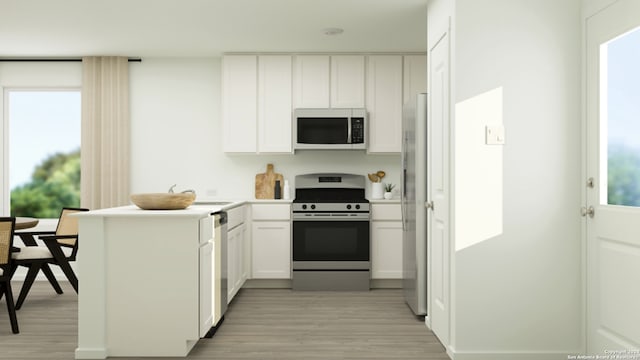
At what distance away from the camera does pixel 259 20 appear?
480 cm

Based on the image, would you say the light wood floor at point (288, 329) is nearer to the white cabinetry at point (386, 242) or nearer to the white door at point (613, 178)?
the white cabinetry at point (386, 242)

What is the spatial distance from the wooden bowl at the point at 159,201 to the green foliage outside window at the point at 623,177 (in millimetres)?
2610

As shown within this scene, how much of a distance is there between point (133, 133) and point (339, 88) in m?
2.37

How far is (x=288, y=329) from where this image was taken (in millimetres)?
4176

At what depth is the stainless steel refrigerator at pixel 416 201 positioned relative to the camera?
4.39 meters

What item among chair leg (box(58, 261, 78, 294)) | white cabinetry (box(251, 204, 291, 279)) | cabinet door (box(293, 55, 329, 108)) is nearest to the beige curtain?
chair leg (box(58, 261, 78, 294))

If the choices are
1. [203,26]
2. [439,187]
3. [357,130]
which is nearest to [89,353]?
[439,187]

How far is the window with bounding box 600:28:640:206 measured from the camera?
9.59 feet

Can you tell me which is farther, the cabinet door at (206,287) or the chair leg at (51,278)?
the chair leg at (51,278)

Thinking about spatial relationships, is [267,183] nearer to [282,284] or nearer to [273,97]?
[273,97]

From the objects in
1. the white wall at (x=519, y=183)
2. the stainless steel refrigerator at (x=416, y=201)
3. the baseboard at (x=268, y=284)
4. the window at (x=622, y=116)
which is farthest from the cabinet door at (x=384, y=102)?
the window at (x=622, y=116)

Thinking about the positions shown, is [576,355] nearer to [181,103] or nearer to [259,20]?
[259,20]

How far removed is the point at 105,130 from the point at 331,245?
278 centimetres

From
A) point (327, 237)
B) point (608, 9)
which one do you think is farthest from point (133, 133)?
point (608, 9)
